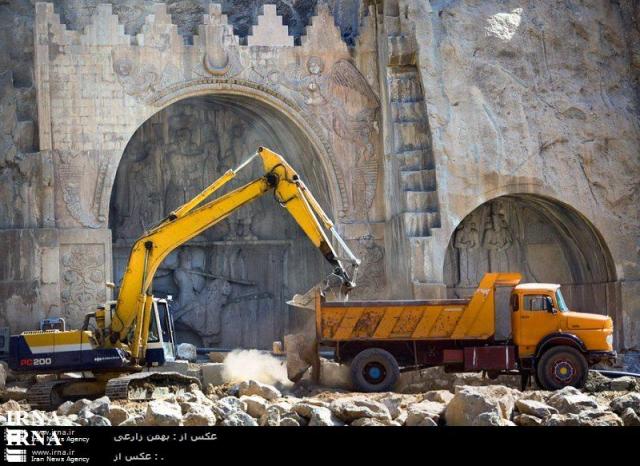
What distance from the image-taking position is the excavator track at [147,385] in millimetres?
21594

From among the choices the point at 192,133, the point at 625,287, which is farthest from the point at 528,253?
the point at 192,133

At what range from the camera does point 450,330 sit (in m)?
23.5

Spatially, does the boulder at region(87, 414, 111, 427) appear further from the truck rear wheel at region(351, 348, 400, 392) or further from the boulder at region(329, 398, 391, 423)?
the truck rear wheel at region(351, 348, 400, 392)

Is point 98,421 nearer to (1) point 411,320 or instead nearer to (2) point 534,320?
(1) point 411,320

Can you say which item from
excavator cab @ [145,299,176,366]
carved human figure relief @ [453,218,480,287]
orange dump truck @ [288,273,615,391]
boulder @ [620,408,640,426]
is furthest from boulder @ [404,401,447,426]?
carved human figure relief @ [453,218,480,287]

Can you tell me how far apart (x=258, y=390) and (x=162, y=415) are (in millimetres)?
4163

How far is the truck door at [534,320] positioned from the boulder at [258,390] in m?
4.60

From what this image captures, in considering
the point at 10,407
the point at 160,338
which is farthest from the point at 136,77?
the point at 10,407

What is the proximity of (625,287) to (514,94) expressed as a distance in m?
5.05

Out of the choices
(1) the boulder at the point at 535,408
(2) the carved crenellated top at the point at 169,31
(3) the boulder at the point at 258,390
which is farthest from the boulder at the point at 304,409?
(2) the carved crenellated top at the point at 169,31

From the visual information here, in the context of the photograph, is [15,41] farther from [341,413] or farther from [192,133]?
[341,413]

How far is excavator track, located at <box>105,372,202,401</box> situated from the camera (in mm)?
21594
